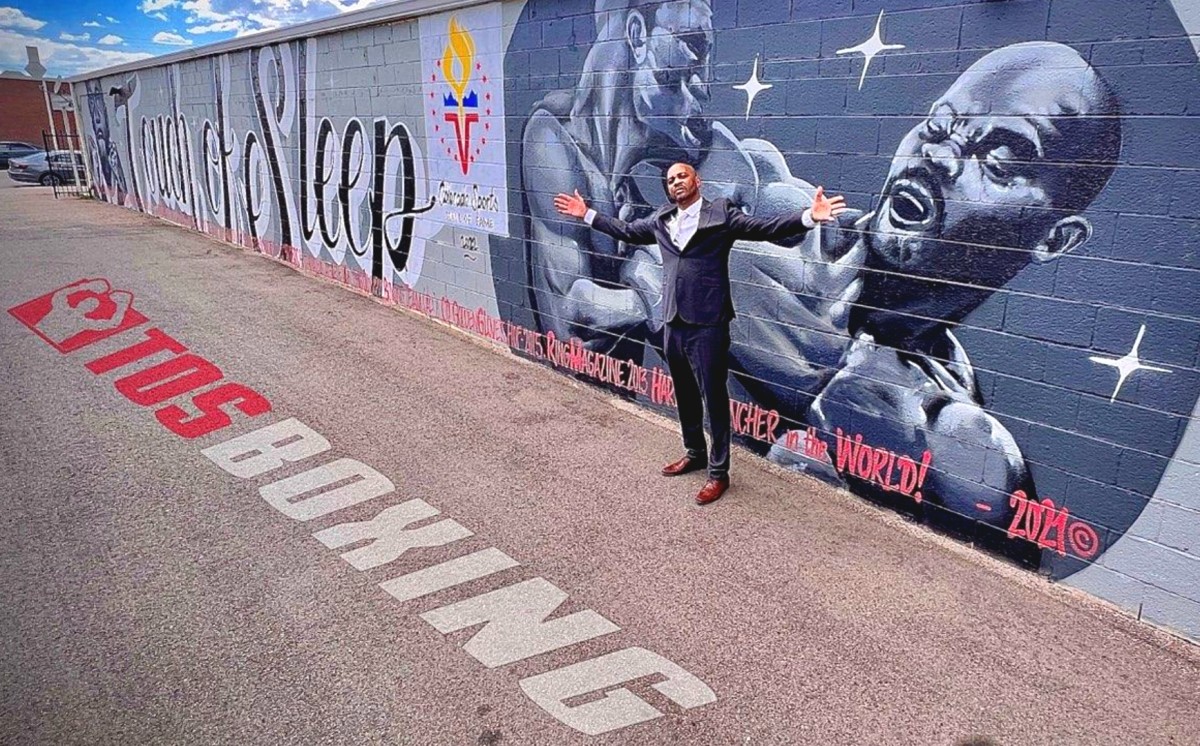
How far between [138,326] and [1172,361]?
9.04 m

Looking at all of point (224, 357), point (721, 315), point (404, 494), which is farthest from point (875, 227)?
point (224, 357)

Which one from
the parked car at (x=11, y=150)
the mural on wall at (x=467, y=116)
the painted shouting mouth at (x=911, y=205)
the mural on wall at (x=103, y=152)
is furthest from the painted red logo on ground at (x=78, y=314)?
the parked car at (x=11, y=150)

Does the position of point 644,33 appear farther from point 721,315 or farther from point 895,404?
point 895,404

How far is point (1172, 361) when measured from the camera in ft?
11.1

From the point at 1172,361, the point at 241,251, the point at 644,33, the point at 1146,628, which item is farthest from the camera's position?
the point at 241,251

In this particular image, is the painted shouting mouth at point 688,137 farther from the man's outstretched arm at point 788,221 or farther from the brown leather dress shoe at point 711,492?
the brown leather dress shoe at point 711,492

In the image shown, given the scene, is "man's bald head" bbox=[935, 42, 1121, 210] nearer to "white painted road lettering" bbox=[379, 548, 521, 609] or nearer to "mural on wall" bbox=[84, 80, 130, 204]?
"white painted road lettering" bbox=[379, 548, 521, 609]

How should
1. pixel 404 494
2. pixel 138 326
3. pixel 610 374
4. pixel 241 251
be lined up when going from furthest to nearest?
pixel 241 251 → pixel 138 326 → pixel 610 374 → pixel 404 494

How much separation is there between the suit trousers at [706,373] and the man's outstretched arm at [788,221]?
572 mm

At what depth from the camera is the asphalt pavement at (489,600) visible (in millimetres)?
3045

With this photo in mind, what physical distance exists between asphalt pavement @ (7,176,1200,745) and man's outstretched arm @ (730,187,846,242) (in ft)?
5.44

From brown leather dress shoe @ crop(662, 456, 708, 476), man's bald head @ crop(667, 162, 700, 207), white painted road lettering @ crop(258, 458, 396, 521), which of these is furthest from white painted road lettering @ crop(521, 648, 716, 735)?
man's bald head @ crop(667, 162, 700, 207)

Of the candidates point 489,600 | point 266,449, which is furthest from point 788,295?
point 266,449

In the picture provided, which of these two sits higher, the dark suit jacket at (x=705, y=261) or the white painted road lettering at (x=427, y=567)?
the dark suit jacket at (x=705, y=261)
